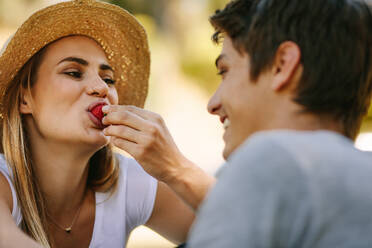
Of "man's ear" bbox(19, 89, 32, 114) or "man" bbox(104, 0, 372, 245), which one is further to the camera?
"man's ear" bbox(19, 89, 32, 114)

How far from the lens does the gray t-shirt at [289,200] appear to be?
0.98 meters

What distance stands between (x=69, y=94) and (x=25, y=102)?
399 millimetres

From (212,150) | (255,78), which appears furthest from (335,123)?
(212,150)

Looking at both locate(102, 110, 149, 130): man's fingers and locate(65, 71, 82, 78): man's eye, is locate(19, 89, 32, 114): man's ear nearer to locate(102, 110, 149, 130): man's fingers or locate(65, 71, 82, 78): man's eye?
locate(65, 71, 82, 78): man's eye

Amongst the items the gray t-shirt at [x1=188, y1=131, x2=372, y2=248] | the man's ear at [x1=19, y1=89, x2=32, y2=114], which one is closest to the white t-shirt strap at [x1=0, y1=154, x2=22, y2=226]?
the man's ear at [x1=19, y1=89, x2=32, y2=114]

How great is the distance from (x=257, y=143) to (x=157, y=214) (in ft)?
6.88

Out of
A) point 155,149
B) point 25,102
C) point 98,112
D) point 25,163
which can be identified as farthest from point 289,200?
point 25,102

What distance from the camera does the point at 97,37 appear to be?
297cm

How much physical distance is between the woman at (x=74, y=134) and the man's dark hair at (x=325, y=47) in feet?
3.13

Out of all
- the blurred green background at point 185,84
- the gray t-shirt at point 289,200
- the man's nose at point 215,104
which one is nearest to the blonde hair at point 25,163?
the man's nose at point 215,104

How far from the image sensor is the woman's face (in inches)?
101

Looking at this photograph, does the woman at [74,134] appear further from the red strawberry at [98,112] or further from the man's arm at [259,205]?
the man's arm at [259,205]

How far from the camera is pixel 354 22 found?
5.07 ft

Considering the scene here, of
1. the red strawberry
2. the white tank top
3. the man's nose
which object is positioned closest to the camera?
the man's nose
